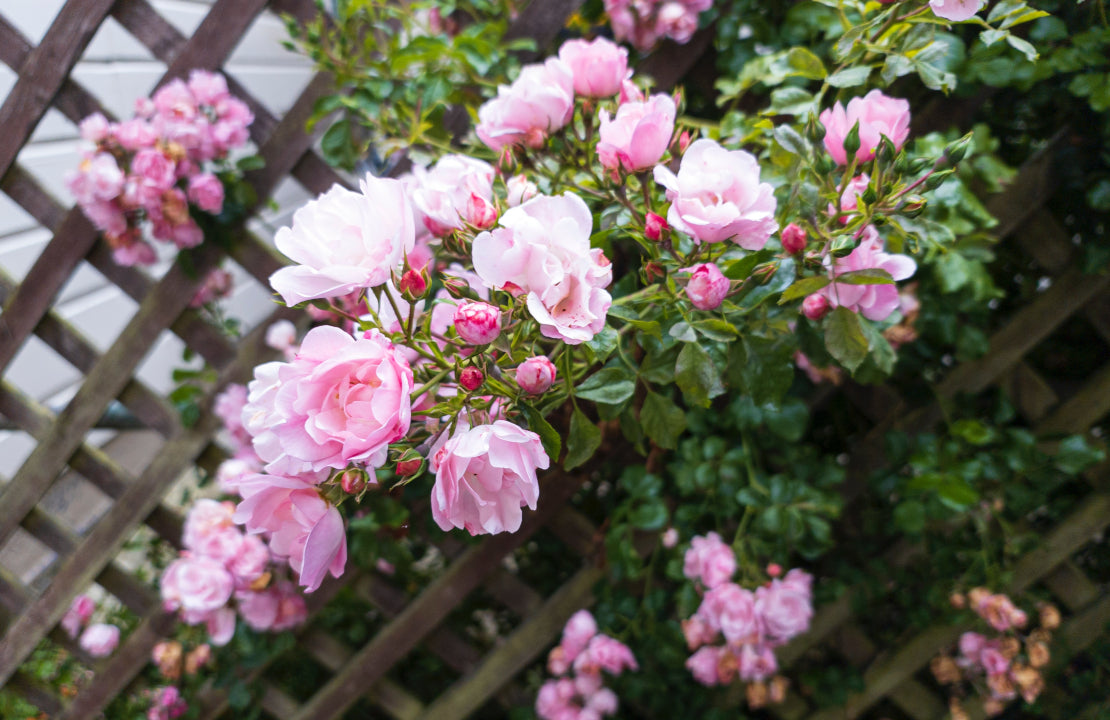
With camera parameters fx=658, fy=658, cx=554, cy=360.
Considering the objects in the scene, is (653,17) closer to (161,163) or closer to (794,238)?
(794,238)

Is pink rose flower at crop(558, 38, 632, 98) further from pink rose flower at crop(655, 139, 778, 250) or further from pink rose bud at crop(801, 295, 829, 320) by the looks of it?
pink rose bud at crop(801, 295, 829, 320)

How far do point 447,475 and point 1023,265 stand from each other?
1.19 meters

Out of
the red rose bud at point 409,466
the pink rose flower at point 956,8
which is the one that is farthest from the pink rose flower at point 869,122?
the red rose bud at point 409,466

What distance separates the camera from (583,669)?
109cm

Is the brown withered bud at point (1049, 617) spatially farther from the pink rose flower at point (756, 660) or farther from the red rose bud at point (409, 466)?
the red rose bud at point (409, 466)

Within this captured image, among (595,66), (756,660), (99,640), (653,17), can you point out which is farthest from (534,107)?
(99,640)

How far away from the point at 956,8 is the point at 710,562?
694 mm

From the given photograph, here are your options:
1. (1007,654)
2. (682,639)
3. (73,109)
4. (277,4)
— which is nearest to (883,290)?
(682,639)

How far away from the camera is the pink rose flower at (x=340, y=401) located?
369 millimetres

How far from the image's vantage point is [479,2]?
3.26 feet

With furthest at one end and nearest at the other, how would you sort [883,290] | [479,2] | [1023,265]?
1. [1023,265]
2. [479,2]
3. [883,290]

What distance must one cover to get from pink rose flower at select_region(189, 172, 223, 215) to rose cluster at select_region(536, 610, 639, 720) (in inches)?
35.6

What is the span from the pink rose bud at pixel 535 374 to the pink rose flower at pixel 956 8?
394mm

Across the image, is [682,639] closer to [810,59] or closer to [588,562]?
[588,562]
